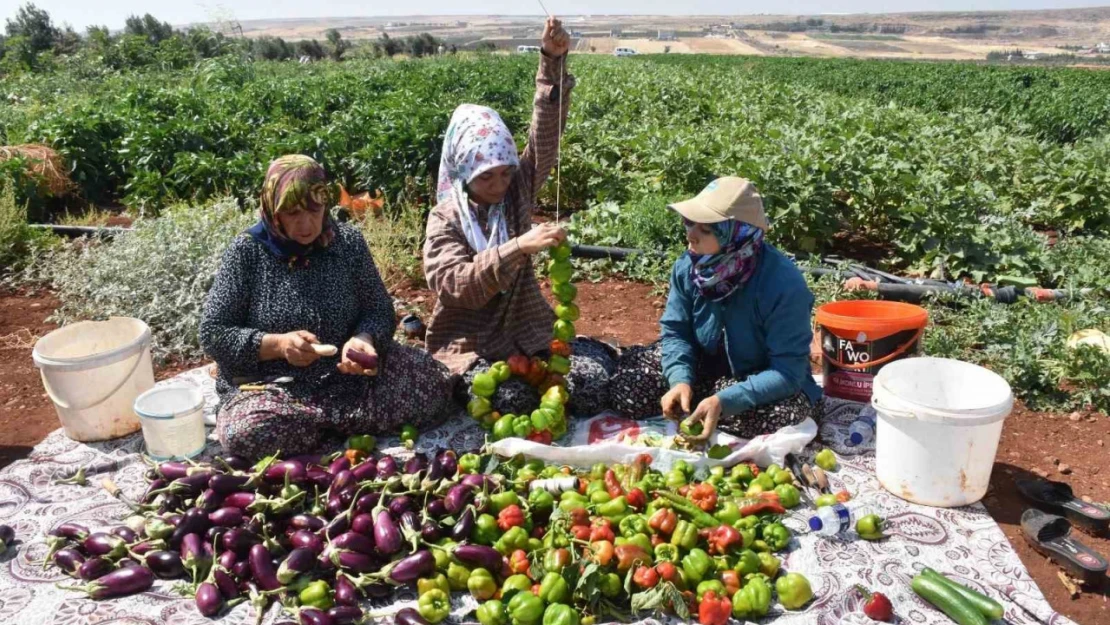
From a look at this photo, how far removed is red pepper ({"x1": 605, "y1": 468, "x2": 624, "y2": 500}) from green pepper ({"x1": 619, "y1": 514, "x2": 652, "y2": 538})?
0.58 feet

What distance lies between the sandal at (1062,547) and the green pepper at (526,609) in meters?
1.87

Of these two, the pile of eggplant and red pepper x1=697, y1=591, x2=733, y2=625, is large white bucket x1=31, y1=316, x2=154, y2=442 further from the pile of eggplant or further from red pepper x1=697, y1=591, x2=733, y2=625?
red pepper x1=697, y1=591, x2=733, y2=625

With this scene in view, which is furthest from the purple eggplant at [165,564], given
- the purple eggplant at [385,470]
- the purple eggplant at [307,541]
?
the purple eggplant at [385,470]

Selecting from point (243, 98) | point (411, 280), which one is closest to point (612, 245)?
point (411, 280)

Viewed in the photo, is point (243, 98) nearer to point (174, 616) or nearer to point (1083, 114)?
point (174, 616)

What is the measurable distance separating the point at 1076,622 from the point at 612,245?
4.51m

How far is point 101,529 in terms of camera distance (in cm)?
321

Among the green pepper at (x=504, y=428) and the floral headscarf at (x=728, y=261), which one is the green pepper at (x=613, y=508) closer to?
the green pepper at (x=504, y=428)

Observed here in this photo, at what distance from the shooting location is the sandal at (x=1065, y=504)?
3203mm

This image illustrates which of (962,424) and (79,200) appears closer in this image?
(962,424)

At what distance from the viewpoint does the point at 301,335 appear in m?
3.54

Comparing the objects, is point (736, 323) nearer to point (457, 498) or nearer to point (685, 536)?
point (685, 536)

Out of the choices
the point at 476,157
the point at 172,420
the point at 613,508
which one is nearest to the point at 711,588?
the point at 613,508

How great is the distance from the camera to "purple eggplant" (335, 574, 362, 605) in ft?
8.82
